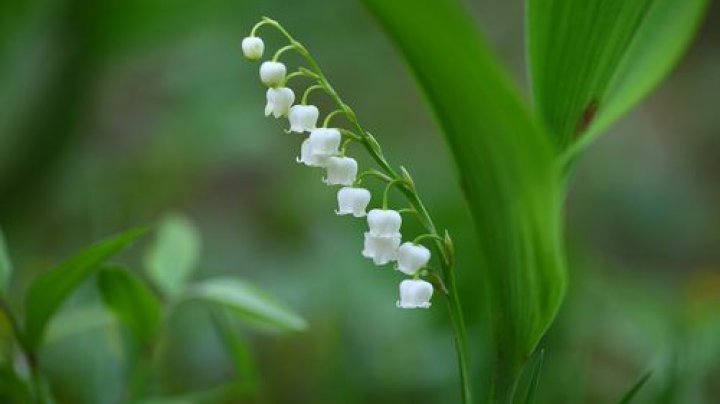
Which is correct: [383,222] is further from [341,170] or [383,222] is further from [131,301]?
[131,301]

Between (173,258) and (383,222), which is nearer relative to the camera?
(383,222)

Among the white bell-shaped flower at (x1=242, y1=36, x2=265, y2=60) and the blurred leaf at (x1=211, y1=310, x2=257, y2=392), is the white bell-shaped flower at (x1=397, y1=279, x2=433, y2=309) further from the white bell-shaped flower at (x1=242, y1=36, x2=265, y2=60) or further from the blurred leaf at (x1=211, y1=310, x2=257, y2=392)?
the blurred leaf at (x1=211, y1=310, x2=257, y2=392)

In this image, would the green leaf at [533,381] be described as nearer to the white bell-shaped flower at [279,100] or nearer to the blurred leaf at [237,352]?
the white bell-shaped flower at [279,100]

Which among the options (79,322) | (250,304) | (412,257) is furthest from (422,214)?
(79,322)

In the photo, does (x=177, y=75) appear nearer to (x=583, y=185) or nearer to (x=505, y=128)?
(x=583, y=185)

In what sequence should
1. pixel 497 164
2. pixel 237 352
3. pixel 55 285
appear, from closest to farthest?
pixel 497 164 → pixel 55 285 → pixel 237 352

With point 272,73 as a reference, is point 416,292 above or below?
below

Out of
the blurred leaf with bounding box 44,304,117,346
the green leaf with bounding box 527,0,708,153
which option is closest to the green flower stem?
the green leaf with bounding box 527,0,708,153
